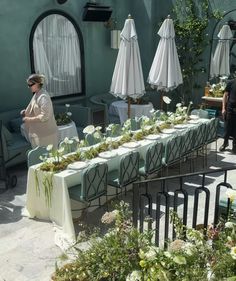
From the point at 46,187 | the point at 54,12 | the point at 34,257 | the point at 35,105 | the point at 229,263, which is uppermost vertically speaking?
the point at 54,12

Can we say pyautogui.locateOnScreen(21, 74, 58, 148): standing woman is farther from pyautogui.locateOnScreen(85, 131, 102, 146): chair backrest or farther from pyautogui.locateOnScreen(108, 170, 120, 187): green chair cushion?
pyautogui.locateOnScreen(108, 170, 120, 187): green chair cushion

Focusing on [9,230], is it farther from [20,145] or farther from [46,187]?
[20,145]

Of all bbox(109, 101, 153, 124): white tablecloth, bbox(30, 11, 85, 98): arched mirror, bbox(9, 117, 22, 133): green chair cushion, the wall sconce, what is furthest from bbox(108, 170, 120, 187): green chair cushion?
the wall sconce

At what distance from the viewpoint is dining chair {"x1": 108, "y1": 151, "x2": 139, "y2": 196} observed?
5496 millimetres

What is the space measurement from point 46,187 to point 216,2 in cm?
874

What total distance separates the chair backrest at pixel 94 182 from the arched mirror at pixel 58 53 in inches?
197

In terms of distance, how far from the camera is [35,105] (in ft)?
19.7

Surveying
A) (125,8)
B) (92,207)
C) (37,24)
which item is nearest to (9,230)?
(92,207)

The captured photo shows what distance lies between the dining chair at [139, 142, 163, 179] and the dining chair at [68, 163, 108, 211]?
2.92 ft

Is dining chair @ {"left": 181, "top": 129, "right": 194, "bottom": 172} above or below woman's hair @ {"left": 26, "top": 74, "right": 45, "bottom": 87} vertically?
below

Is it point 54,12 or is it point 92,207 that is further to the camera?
point 54,12

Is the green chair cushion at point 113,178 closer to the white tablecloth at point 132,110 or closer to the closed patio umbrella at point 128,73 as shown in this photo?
the closed patio umbrella at point 128,73

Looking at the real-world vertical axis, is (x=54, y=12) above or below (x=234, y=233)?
above

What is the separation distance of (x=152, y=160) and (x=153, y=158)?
0.12 feet
